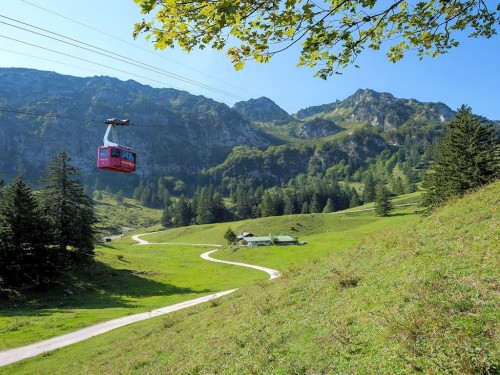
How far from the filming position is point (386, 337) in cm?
905

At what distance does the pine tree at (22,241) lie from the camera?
4759 cm

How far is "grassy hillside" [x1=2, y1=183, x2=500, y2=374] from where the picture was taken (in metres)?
8.08

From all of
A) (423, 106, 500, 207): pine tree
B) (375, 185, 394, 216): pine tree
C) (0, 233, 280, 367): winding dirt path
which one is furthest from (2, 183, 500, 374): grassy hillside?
(375, 185, 394, 216): pine tree

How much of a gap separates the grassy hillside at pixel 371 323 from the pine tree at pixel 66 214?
35109mm

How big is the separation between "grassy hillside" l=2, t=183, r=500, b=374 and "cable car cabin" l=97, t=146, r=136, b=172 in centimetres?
1727

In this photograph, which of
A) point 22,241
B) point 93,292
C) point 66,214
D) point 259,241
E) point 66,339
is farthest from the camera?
point 259,241

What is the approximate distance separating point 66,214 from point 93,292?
45.7 feet

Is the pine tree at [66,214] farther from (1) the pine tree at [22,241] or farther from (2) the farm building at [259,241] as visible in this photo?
(2) the farm building at [259,241]

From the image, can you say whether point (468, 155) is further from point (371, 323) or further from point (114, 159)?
point (371, 323)

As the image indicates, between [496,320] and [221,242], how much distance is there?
12802 cm

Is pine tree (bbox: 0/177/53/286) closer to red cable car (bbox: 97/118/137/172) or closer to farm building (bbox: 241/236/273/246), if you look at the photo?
red cable car (bbox: 97/118/137/172)

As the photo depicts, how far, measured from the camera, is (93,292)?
172 feet

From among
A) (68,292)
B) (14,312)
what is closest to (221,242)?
(68,292)

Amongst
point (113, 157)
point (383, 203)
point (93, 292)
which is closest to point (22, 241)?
point (93, 292)
